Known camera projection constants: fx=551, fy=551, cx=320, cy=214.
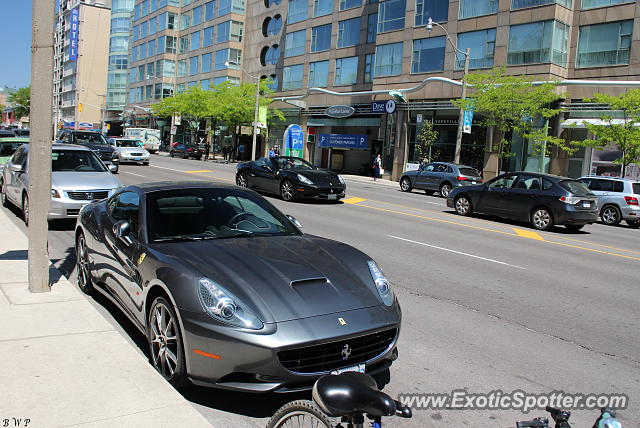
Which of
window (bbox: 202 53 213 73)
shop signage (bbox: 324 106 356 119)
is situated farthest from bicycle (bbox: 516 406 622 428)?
window (bbox: 202 53 213 73)

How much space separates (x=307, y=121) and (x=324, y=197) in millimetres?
34334

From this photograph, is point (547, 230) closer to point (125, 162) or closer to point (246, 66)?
point (125, 162)

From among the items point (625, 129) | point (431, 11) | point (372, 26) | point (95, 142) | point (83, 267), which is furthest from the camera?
point (372, 26)

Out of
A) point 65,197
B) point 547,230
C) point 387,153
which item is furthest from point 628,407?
point 387,153

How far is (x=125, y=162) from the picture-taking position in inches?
1300

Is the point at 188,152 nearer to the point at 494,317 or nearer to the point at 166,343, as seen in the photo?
the point at 494,317

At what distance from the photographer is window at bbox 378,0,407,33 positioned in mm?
39719

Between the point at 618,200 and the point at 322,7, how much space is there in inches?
1434

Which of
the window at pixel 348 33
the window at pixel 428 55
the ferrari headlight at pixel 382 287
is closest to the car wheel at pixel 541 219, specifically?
the ferrari headlight at pixel 382 287

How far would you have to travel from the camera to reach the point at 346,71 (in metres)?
47.0

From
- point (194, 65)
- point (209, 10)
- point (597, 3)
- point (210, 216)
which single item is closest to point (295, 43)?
point (209, 10)

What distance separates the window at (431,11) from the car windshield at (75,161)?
29890mm

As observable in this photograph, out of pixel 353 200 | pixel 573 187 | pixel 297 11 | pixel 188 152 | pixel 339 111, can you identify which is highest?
pixel 297 11

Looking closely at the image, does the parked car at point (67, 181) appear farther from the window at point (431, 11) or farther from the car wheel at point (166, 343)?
the window at point (431, 11)
